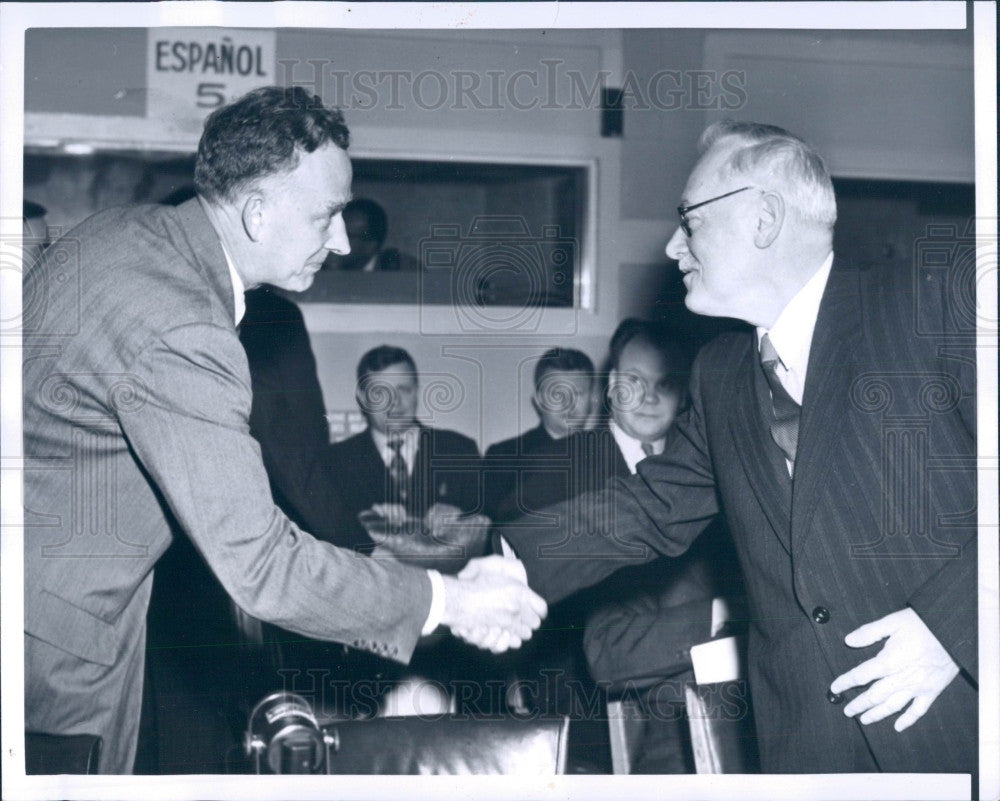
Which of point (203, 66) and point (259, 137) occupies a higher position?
point (203, 66)

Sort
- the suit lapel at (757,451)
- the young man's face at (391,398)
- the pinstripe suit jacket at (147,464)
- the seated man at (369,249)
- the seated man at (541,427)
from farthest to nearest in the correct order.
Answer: the seated man at (369,249) < the young man's face at (391,398) < the seated man at (541,427) < the suit lapel at (757,451) < the pinstripe suit jacket at (147,464)

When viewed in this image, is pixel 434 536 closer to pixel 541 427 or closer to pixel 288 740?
pixel 541 427

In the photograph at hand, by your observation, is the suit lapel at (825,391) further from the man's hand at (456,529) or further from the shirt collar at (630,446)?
the man's hand at (456,529)

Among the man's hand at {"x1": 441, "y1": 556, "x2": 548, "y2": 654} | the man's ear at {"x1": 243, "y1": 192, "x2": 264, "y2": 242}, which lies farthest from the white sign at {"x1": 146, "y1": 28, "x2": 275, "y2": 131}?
the man's hand at {"x1": 441, "y1": 556, "x2": 548, "y2": 654}

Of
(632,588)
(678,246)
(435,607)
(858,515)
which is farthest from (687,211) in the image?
(435,607)

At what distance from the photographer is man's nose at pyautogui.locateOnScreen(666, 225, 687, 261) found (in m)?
1.76

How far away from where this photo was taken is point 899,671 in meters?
1.57

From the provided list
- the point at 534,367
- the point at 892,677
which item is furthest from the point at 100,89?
the point at 892,677

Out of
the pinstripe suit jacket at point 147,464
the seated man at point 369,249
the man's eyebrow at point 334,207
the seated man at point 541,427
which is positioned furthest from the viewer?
the seated man at point 369,249

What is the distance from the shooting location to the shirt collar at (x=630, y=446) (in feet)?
6.10

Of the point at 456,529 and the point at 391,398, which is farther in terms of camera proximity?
the point at 391,398

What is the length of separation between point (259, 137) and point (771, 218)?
0.86 metres

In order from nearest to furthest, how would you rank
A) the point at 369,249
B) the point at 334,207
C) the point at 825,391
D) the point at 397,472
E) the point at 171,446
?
1. the point at 171,446
2. the point at 825,391
3. the point at 334,207
4. the point at 397,472
5. the point at 369,249

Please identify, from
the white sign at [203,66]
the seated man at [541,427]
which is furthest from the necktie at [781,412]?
the white sign at [203,66]
